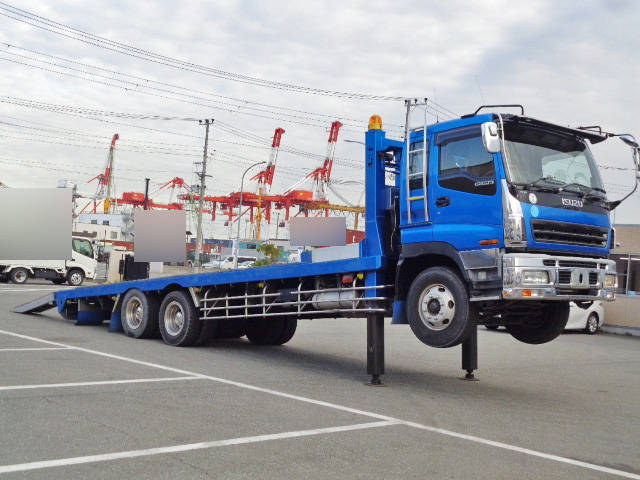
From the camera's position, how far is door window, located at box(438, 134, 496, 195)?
7594 mm

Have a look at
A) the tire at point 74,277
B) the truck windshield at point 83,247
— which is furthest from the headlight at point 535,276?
the truck windshield at point 83,247

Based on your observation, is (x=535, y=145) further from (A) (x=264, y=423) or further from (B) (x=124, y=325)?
(B) (x=124, y=325)

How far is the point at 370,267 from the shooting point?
8688mm

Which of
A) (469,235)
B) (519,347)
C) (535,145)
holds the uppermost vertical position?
(535,145)

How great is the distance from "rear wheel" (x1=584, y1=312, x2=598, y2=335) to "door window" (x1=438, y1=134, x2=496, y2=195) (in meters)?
14.7

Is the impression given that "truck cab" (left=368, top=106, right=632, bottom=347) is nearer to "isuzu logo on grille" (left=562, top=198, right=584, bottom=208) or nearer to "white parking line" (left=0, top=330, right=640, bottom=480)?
"isuzu logo on grille" (left=562, top=198, right=584, bottom=208)

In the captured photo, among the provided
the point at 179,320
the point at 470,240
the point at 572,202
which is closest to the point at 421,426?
the point at 470,240

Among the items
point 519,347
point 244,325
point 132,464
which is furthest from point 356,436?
point 519,347

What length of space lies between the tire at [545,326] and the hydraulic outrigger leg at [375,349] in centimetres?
171

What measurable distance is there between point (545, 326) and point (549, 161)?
2.26 meters

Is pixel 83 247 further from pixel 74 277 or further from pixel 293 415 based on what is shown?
pixel 293 415

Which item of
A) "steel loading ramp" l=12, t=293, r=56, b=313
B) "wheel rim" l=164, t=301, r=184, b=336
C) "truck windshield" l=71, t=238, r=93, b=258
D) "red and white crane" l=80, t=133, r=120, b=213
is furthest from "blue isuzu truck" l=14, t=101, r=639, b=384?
"red and white crane" l=80, t=133, r=120, b=213

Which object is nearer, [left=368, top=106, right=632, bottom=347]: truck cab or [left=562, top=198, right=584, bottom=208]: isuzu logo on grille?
[left=368, top=106, right=632, bottom=347]: truck cab

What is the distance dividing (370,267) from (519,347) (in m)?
7.81
